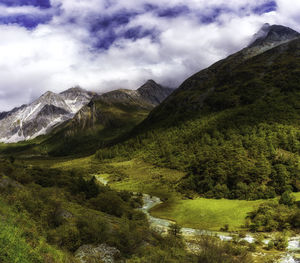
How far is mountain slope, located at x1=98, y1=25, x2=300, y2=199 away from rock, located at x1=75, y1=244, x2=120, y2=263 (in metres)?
41.6

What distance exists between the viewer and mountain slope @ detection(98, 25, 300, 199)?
56.0 m

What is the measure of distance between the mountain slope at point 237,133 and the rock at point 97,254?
41.6 m

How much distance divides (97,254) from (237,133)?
3062 inches

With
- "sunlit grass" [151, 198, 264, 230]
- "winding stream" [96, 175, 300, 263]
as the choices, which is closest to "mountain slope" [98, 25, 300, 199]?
"sunlit grass" [151, 198, 264, 230]

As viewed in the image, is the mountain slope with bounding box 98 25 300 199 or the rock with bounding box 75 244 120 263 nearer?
the rock with bounding box 75 244 120 263

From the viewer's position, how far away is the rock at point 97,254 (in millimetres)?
16353

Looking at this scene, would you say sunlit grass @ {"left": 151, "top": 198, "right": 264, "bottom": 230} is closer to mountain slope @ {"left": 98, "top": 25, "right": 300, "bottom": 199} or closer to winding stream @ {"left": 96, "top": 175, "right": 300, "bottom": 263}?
winding stream @ {"left": 96, "top": 175, "right": 300, "bottom": 263}

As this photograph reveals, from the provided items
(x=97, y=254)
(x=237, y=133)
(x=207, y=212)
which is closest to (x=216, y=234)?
(x=97, y=254)

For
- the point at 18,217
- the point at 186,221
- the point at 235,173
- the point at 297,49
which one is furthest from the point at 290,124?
the point at 297,49

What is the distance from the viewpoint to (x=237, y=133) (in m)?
84.4

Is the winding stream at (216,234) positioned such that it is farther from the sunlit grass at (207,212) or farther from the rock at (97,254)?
the rock at (97,254)

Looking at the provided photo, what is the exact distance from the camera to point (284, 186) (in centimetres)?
5025

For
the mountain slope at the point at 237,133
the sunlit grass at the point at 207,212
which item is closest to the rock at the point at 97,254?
the sunlit grass at the point at 207,212

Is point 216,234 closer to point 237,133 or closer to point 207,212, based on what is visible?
point 207,212
